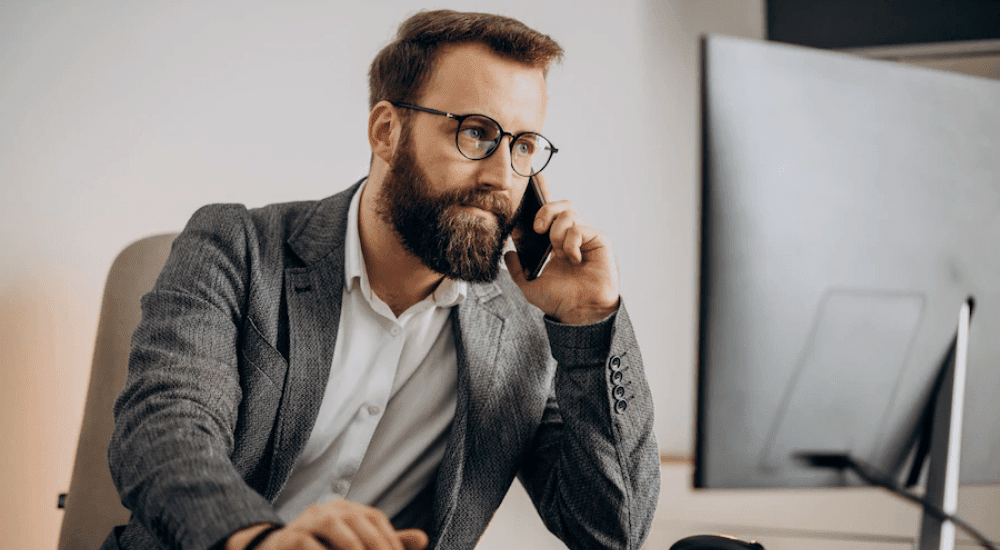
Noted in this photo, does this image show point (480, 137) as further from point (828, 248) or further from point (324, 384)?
point (828, 248)

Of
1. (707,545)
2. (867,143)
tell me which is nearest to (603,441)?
(707,545)

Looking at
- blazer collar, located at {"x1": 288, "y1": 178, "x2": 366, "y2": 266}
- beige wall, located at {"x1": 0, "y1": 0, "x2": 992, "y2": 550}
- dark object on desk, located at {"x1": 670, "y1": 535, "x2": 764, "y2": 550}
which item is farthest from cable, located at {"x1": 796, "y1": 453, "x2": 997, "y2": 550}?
beige wall, located at {"x1": 0, "y1": 0, "x2": 992, "y2": 550}

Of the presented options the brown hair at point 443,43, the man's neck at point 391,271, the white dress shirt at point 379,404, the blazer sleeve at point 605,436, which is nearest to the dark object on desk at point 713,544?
the blazer sleeve at point 605,436

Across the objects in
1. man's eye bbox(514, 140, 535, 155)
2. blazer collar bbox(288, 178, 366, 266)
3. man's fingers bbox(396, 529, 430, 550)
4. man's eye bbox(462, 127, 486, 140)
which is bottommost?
man's fingers bbox(396, 529, 430, 550)

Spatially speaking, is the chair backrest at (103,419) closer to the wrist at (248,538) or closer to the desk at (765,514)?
the wrist at (248,538)

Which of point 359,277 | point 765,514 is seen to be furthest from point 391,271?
point 765,514

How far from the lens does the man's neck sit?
1123mm

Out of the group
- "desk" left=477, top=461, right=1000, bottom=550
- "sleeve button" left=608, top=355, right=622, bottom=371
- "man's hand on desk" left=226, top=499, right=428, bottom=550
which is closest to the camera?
"man's hand on desk" left=226, top=499, right=428, bottom=550

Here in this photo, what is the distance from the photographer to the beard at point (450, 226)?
105 cm

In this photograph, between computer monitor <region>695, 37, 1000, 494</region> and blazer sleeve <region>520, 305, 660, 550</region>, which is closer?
computer monitor <region>695, 37, 1000, 494</region>

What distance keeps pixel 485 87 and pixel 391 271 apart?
362 millimetres

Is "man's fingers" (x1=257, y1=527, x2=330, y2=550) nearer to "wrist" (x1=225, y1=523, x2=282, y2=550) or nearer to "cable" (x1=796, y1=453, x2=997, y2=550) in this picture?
"wrist" (x1=225, y1=523, x2=282, y2=550)

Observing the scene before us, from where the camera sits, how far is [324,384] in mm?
958

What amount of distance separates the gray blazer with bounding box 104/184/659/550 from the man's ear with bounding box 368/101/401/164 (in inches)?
4.0
